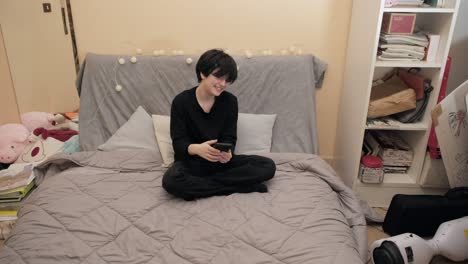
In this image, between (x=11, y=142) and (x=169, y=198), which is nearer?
(x=169, y=198)

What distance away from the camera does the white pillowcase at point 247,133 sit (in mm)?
1969

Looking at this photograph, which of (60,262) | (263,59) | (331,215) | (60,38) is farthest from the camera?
(60,38)

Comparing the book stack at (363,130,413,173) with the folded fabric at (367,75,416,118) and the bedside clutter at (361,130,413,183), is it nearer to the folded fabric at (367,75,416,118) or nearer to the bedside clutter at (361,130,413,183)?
the bedside clutter at (361,130,413,183)

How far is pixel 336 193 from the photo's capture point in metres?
1.76

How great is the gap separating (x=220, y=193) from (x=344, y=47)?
1283mm

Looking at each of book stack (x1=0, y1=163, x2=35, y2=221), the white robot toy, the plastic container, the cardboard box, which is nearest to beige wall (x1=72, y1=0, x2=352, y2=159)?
the cardboard box

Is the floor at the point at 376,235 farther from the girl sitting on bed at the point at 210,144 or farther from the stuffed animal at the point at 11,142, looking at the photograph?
the stuffed animal at the point at 11,142

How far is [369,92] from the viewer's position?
195 cm

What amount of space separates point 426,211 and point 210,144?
115 centimetres

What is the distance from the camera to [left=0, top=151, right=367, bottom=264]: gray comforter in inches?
48.8

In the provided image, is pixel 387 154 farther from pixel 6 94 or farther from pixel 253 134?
pixel 6 94

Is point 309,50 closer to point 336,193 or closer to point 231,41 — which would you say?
point 231,41

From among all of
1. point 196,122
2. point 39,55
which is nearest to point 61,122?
point 39,55

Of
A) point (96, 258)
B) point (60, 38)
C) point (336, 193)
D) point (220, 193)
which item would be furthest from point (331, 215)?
point (60, 38)
